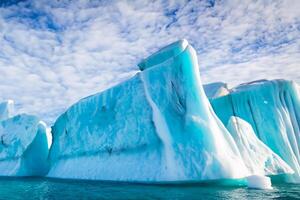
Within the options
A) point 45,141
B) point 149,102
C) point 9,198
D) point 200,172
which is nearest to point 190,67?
point 149,102

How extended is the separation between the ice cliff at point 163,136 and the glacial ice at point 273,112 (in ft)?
3.26

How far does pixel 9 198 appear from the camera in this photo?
374 inches

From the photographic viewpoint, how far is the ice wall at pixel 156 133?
11.4 m

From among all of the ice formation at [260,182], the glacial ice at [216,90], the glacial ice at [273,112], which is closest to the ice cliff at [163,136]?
the ice formation at [260,182]

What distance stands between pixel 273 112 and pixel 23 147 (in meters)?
19.5

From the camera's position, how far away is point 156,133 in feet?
42.7

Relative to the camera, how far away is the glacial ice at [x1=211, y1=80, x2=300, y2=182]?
15.9 m

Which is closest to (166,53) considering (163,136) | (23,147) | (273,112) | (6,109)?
(163,136)

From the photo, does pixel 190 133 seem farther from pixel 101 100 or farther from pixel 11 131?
pixel 11 131

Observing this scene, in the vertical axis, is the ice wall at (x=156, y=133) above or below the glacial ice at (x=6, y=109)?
below

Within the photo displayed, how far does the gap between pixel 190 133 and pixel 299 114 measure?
8.55m

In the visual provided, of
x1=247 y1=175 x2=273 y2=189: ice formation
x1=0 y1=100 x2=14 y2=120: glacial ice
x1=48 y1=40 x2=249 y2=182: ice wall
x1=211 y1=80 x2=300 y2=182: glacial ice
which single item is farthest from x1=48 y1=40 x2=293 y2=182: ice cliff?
x1=0 y1=100 x2=14 y2=120: glacial ice

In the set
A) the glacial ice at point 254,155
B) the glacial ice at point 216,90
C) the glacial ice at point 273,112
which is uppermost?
the glacial ice at point 216,90

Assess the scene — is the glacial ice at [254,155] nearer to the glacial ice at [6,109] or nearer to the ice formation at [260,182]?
the ice formation at [260,182]
